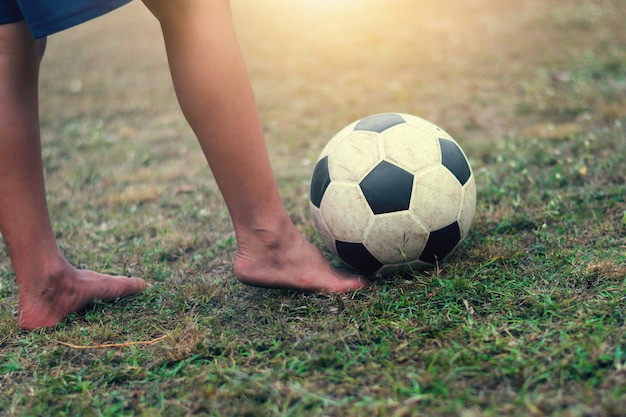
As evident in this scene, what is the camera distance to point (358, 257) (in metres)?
2.45

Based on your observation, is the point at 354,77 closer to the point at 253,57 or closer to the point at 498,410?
the point at 253,57

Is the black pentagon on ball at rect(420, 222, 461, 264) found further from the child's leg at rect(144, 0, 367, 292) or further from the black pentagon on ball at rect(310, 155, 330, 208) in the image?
the black pentagon on ball at rect(310, 155, 330, 208)

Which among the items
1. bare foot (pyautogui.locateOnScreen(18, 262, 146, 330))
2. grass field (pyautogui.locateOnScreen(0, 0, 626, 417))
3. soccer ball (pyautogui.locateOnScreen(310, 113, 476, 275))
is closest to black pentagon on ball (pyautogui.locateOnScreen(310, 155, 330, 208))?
soccer ball (pyautogui.locateOnScreen(310, 113, 476, 275))

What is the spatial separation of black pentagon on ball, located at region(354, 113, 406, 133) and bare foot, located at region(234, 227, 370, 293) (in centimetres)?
53

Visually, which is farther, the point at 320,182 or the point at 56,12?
the point at 320,182

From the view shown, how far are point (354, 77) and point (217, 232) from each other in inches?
125

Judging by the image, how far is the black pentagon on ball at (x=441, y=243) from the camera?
7.90 ft

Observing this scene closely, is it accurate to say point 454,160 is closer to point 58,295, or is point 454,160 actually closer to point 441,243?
point 441,243

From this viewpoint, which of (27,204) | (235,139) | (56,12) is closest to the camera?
(56,12)

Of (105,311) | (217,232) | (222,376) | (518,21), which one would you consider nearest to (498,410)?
(222,376)

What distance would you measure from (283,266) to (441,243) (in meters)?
0.61

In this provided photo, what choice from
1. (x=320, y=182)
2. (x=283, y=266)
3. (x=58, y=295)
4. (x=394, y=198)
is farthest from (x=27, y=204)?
(x=394, y=198)

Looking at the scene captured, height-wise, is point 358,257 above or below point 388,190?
below

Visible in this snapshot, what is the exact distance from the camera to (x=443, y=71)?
5.95 meters
